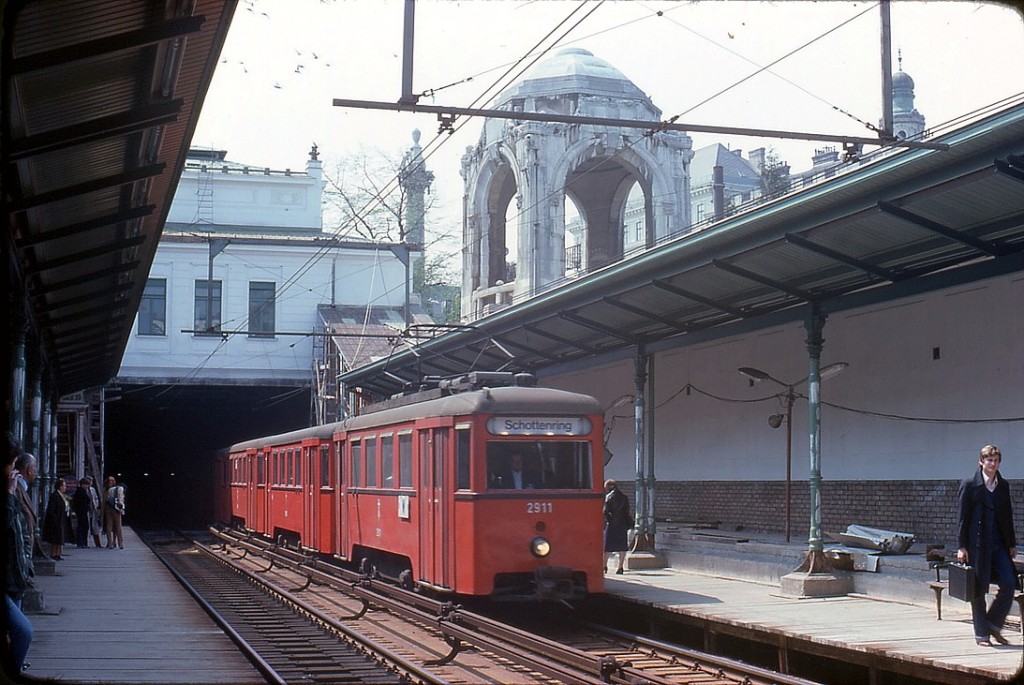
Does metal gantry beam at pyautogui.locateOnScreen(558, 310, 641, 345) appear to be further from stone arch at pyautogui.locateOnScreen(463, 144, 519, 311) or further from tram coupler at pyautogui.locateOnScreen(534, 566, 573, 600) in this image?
stone arch at pyautogui.locateOnScreen(463, 144, 519, 311)

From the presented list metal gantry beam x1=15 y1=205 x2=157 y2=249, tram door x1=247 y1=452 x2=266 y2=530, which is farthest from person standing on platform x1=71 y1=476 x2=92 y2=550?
metal gantry beam x1=15 y1=205 x2=157 y2=249

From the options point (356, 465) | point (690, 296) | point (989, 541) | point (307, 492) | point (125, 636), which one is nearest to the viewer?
point (989, 541)

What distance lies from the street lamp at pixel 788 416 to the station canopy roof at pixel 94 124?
792 cm

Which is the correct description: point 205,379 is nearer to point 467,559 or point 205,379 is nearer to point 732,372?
point 732,372

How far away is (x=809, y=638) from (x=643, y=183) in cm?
2896

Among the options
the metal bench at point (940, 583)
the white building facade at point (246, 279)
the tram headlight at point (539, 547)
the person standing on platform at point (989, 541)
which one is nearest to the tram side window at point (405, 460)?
the tram headlight at point (539, 547)

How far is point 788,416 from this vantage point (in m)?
17.4

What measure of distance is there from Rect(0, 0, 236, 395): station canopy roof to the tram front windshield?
4.21 meters

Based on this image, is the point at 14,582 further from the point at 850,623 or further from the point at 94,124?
the point at 850,623

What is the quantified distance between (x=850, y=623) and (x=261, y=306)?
31688 mm

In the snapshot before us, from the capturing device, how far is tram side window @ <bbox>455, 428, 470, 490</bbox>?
1348cm

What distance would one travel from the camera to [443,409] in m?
13.9

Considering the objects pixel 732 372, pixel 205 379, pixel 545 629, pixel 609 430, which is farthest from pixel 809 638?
pixel 205 379

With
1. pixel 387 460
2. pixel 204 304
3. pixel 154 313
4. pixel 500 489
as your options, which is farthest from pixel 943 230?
pixel 154 313
